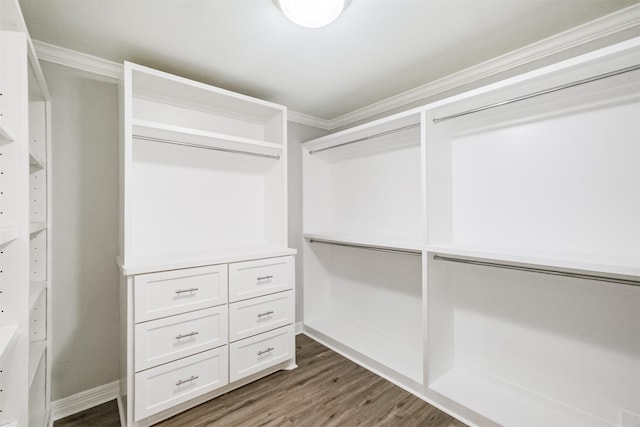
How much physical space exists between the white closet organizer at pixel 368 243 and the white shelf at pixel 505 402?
24cm

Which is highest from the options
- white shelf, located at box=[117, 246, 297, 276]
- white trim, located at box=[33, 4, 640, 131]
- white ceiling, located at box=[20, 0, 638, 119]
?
white ceiling, located at box=[20, 0, 638, 119]

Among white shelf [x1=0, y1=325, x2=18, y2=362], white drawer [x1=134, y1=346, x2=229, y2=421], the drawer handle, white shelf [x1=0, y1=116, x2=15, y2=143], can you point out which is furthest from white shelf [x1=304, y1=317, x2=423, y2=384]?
white shelf [x1=0, y1=116, x2=15, y2=143]

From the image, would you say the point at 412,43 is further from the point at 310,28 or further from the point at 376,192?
the point at 376,192

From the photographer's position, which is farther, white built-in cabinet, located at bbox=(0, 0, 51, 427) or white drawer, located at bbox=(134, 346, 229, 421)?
white drawer, located at bbox=(134, 346, 229, 421)

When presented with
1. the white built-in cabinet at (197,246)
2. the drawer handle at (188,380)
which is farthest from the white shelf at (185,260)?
the drawer handle at (188,380)

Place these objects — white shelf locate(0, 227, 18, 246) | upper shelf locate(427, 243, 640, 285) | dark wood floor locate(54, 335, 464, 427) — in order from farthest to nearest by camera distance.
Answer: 1. dark wood floor locate(54, 335, 464, 427)
2. upper shelf locate(427, 243, 640, 285)
3. white shelf locate(0, 227, 18, 246)

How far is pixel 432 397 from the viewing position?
1.92 m

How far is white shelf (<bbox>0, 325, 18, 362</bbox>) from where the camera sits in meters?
0.94

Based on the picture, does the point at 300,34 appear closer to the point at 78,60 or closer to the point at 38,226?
the point at 78,60

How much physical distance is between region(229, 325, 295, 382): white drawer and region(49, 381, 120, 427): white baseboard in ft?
2.72

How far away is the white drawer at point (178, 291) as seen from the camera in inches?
64.9

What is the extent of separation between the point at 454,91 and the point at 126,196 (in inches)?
95.1

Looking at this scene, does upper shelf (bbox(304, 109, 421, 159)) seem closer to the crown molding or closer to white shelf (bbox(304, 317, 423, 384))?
the crown molding

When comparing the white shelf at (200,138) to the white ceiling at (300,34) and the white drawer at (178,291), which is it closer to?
the white ceiling at (300,34)
